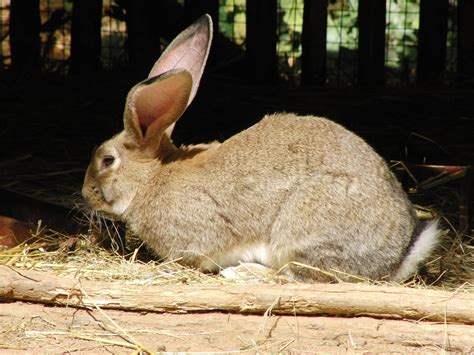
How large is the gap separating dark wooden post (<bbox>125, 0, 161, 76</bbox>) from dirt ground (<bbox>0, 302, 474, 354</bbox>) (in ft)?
12.4

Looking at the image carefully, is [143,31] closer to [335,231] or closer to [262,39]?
[262,39]

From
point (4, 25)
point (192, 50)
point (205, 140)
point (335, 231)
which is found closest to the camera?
point (335, 231)

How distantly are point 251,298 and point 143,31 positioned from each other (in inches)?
160

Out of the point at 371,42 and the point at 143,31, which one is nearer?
the point at 371,42

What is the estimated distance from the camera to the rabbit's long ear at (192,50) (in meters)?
4.95

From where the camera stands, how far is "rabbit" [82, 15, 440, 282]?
4387 mm

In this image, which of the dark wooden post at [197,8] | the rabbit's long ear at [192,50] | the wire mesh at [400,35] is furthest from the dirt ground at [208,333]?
the wire mesh at [400,35]

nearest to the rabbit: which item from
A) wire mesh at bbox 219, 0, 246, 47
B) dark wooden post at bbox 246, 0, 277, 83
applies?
dark wooden post at bbox 246, 0, 277, 83

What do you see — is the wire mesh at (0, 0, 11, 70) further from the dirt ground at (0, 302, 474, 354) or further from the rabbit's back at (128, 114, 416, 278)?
the dirt ground at (0, 302, 474, 354)

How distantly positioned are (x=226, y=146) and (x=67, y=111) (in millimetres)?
2796

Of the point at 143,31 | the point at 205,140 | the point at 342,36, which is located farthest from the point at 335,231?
the point at 342,36

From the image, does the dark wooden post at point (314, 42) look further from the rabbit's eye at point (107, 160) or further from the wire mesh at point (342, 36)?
the rabbit's eye at point (107, 160)

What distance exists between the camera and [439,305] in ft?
13.0

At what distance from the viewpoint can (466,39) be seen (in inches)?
Answer: 299
